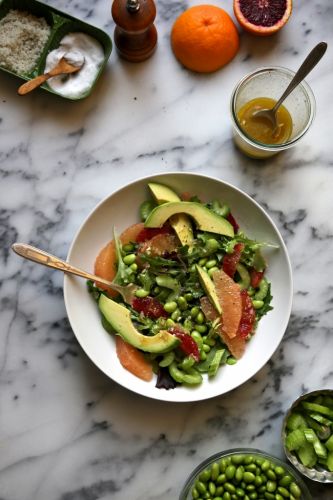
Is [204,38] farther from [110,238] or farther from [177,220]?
[110,238]

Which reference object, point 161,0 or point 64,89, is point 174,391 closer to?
point 64,89

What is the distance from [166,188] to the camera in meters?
2.06

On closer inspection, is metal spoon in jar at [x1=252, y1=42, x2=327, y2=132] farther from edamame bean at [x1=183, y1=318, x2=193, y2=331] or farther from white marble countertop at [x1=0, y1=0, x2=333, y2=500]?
edamame bean at [x1=183, y1=318, x2=193, y2=331]

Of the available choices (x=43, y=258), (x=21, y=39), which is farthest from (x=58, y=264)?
(x=21, y=39)

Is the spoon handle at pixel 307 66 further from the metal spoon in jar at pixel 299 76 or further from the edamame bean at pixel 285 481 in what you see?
the edamame bean at pixel 285 481

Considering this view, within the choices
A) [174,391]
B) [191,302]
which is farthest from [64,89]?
[174,391]

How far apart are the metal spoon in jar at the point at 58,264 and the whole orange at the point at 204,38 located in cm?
85

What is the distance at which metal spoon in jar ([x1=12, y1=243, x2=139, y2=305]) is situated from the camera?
193cm

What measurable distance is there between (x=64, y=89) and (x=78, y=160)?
0.25 metres

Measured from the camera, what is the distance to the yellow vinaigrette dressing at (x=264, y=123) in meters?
2.10

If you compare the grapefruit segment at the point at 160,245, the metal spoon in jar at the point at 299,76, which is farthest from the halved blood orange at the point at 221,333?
the metal spoon in jar at the point at 299,76

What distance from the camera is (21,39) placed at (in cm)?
211

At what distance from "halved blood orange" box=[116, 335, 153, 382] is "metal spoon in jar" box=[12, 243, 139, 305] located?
161mm

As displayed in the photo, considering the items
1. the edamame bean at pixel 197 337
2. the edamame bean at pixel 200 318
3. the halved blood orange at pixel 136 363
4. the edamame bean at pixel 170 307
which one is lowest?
the halved blood orange at pixel 136 363
